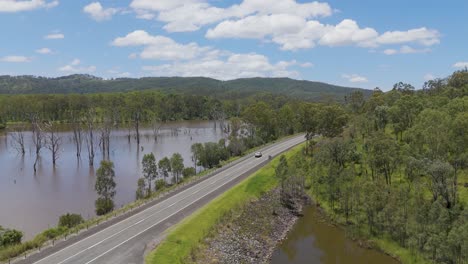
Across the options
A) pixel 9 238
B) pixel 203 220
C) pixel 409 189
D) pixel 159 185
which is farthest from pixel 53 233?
pixel 409 189

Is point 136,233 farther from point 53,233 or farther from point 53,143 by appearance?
point 53,143

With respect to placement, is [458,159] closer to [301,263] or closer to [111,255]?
[301,263]

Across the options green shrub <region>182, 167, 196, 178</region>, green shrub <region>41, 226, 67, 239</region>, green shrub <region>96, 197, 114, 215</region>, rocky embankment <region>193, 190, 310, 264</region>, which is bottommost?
rocky embankment <region>193, 190, 310, 264</region>

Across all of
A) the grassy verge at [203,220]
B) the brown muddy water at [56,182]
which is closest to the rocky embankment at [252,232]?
the grassy verge at [203,220]

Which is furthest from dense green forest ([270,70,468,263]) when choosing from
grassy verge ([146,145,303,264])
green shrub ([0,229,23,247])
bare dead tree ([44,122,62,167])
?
bare dead tree ([44,122,62,167])

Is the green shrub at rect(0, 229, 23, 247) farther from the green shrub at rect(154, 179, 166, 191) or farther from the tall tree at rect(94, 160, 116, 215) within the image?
the green shrub at rect(154, 179, 166, 191)

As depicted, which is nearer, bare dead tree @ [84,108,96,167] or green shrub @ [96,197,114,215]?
green shrub @ [96,197,114,215]
